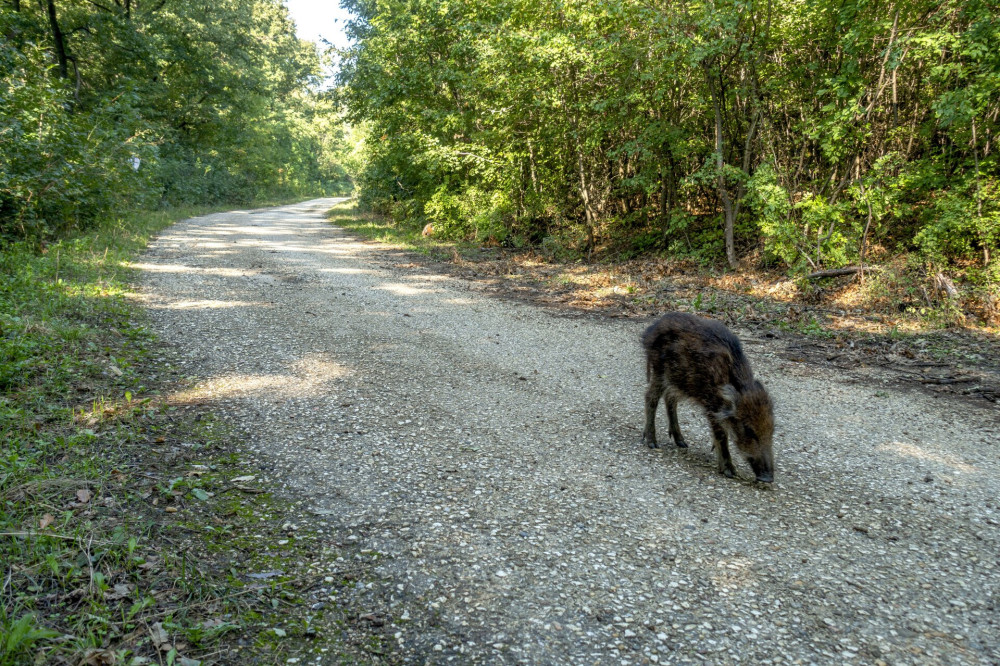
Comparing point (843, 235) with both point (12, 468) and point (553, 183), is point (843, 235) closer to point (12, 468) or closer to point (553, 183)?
point (553, 183)

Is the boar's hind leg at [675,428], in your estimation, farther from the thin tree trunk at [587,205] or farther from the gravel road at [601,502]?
the thin tree trunk at [587,205]

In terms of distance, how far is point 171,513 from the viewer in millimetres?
3475

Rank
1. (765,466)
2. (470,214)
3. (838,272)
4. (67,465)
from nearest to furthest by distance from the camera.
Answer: (67,465) < (765,466) < (838,272) < (470,214)

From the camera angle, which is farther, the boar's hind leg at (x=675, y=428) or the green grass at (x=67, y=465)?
the boar's hind leg at (x=675, y=428)

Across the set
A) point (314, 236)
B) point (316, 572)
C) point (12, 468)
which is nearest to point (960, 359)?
point (316, 572)

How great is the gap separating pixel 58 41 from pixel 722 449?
82.7 feet

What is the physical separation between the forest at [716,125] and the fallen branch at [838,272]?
0.17 m

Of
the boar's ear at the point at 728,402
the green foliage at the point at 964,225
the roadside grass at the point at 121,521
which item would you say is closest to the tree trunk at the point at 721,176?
the green foliage at the point at 964,225

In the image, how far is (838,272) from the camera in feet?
32.8

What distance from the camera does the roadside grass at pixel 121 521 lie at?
252 cm

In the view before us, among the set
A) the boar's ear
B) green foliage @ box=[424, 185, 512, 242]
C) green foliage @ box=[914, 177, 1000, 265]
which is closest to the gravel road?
the boar's ear

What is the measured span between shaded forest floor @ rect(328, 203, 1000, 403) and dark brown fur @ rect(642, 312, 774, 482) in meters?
3.42

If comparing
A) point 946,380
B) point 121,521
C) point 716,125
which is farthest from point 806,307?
point 121,521

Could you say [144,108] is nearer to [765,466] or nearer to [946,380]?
[765,466]
